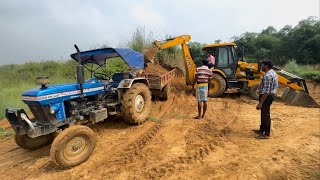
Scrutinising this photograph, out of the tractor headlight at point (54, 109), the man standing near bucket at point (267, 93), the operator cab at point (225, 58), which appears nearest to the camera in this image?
the tractor headlight at point (54, 109)

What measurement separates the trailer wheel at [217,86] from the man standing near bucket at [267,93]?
4702mm

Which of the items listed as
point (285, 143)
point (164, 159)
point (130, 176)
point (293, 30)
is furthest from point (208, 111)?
point (293, 30)

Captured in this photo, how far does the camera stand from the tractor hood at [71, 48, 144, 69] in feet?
21.3

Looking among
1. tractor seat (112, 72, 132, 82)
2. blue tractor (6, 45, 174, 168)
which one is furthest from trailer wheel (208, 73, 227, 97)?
tractor seat (112, 72, 132, 82)

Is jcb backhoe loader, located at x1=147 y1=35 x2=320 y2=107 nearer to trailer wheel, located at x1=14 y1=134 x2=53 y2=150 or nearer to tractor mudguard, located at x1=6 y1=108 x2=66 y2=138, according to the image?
trailer wheel, located at x1=14 y1=134 x2=53 y2=150

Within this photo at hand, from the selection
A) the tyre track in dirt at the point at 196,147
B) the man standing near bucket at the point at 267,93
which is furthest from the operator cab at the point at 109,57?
the man standing near bucket at the point at 267,93

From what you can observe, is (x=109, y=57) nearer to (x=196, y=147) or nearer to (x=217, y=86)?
(x=196, y=147)

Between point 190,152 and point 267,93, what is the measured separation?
226 centimetres

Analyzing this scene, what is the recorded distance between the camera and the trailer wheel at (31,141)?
554 centimetres

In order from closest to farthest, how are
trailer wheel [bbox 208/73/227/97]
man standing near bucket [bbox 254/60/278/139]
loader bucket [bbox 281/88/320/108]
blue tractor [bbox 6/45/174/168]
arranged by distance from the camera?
blue tractor [bbox 6/45/174/168] → man standing near bucket [bbox 254/60/278/139] → loader bucket [bbox 281/88/320/108] → trailer wheel [bbox 208/73/227/97]

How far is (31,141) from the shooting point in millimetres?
5688

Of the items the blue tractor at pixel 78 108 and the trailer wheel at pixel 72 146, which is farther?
the blue tractor at pixel 78 108

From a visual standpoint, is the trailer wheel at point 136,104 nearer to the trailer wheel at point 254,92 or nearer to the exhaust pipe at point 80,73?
the exhaust pipe at point 80,73

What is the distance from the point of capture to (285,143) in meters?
5.46
